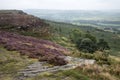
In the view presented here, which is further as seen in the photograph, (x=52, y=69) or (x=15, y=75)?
(x=52, y=69)

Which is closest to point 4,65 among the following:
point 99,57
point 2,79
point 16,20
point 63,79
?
point 2,79

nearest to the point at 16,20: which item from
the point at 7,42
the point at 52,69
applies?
the point at 7,42

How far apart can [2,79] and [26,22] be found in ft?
207

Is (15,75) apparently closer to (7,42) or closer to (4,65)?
(4,65)

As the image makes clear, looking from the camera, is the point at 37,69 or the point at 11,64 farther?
the point at 11,64

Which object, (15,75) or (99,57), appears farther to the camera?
(99,57)

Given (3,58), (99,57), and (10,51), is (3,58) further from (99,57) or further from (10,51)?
(99,57)

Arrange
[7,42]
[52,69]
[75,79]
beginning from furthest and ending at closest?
[7,42]
[52,69]
[75,79]

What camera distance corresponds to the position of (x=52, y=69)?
1939cm

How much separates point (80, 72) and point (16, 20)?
6231 cm

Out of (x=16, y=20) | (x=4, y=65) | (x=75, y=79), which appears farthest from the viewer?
(x=16, y=20)

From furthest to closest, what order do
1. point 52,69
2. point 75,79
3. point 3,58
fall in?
point 3,58 → point 52,69 → point 75,79

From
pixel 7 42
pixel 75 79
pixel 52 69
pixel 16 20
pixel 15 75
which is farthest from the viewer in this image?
pixel 16 20

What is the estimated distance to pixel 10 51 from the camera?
28.0 metres
